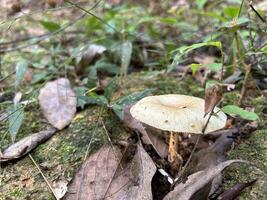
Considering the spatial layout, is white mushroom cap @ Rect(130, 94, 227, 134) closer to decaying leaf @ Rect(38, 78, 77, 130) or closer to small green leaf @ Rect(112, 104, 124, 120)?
small green leaf @ Rect(112, 104, 124, 120)

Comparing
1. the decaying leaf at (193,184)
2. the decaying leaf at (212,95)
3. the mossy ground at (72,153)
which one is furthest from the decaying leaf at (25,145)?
the decaying leaf at (212,95)

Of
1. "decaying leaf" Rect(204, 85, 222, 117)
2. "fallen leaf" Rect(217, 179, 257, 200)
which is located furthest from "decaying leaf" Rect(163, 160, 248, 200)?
"decaying leaf" Rect(204, 85, 222, 117)

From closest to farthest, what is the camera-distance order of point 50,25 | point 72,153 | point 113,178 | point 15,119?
point 113,178
point 72,153
point 15,119
point 50,25

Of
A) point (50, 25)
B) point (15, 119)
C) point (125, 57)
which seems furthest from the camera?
point (50, 25)

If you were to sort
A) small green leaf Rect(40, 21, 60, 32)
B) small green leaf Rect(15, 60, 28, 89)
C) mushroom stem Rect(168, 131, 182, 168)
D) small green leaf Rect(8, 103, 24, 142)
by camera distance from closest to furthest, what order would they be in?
mushroom stem Rect(168, 131, 182, 168), small green leaf Rect(8, 103, 24, 142), small green leaf Rect(15, 60, 28, 89), small green leaf Rect(40, 21, 60, 32)

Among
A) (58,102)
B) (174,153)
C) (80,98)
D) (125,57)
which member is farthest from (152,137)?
(125,57)

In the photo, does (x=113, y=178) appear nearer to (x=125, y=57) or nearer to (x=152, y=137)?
(x=152, y=137)

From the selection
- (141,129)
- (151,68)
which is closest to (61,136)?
(141,129)
